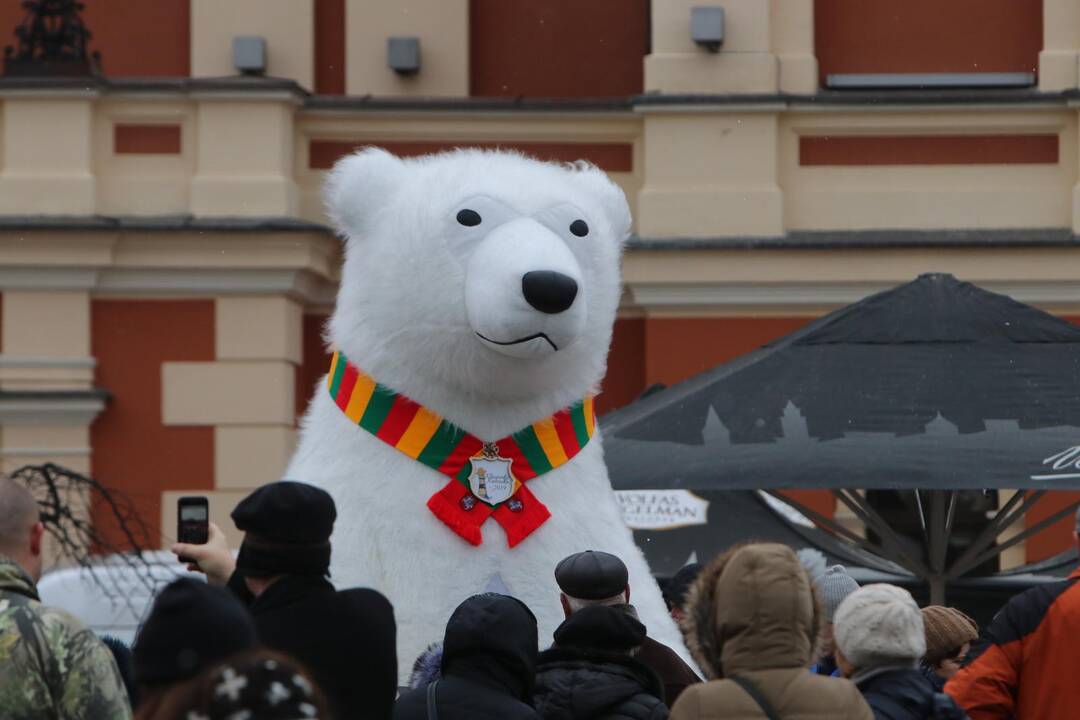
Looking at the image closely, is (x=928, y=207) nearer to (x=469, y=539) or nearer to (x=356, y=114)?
(x=356, y=114)

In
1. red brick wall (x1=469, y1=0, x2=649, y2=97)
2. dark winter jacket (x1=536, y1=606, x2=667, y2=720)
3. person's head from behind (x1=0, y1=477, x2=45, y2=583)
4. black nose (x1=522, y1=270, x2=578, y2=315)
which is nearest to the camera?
person's head from behind (x1=0, y1=477, x2=45, y2=583)

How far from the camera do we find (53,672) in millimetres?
3617

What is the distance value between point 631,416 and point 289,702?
15.2 ft

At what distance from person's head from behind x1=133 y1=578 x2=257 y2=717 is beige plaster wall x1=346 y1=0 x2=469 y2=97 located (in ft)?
31.9

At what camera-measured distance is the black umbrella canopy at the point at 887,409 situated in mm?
6383

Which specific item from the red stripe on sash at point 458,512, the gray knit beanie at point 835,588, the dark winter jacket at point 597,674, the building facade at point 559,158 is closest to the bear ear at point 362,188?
the red stripe on sash at point 458,512

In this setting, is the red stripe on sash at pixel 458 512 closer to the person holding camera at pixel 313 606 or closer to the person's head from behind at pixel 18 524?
the person holding camera at pixel 313 606

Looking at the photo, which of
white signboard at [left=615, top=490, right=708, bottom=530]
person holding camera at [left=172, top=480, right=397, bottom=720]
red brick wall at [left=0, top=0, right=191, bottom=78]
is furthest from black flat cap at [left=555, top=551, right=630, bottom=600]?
red brick wall at [left=0, top=0, right=191, bottom=78]

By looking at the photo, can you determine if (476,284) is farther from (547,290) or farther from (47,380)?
(47,380)

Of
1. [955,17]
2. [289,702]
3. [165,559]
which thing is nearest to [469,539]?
[289,702]

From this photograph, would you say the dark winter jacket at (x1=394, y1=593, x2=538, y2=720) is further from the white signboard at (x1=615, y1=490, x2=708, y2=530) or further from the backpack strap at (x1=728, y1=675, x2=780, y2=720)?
the white signboard at (x1=615, y1=490, x2=708, y2=530)

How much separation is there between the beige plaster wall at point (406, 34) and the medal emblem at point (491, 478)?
7051mm

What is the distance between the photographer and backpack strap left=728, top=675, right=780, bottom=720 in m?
3.59

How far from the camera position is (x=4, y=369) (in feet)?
38.0
